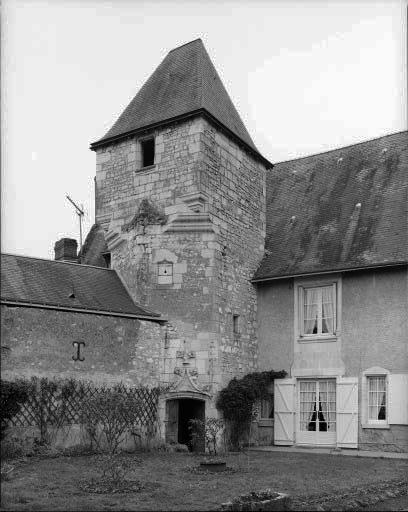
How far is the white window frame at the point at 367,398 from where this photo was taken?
15492 millimetres

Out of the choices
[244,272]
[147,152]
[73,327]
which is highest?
[147,152]

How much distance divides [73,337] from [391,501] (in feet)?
24.9

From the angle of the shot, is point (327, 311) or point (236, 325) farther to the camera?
point (236, 325)

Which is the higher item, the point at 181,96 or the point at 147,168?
the point at 181,96

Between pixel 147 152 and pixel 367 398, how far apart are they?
860cm

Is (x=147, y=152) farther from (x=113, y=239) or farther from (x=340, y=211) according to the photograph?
(x=340, y=211)

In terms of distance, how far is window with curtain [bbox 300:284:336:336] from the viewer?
55.1 ft

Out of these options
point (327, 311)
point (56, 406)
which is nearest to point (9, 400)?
point (56, 406)

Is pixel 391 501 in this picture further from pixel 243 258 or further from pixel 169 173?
pixel 169 173

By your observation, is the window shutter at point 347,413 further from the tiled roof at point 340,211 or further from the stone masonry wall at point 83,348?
the stone masonry wall at point 83,348

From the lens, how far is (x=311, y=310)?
1714cm

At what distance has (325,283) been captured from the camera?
1692cm

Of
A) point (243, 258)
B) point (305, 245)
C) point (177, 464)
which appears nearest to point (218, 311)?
point (243, 258)

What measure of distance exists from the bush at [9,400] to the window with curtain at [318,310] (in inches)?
293
